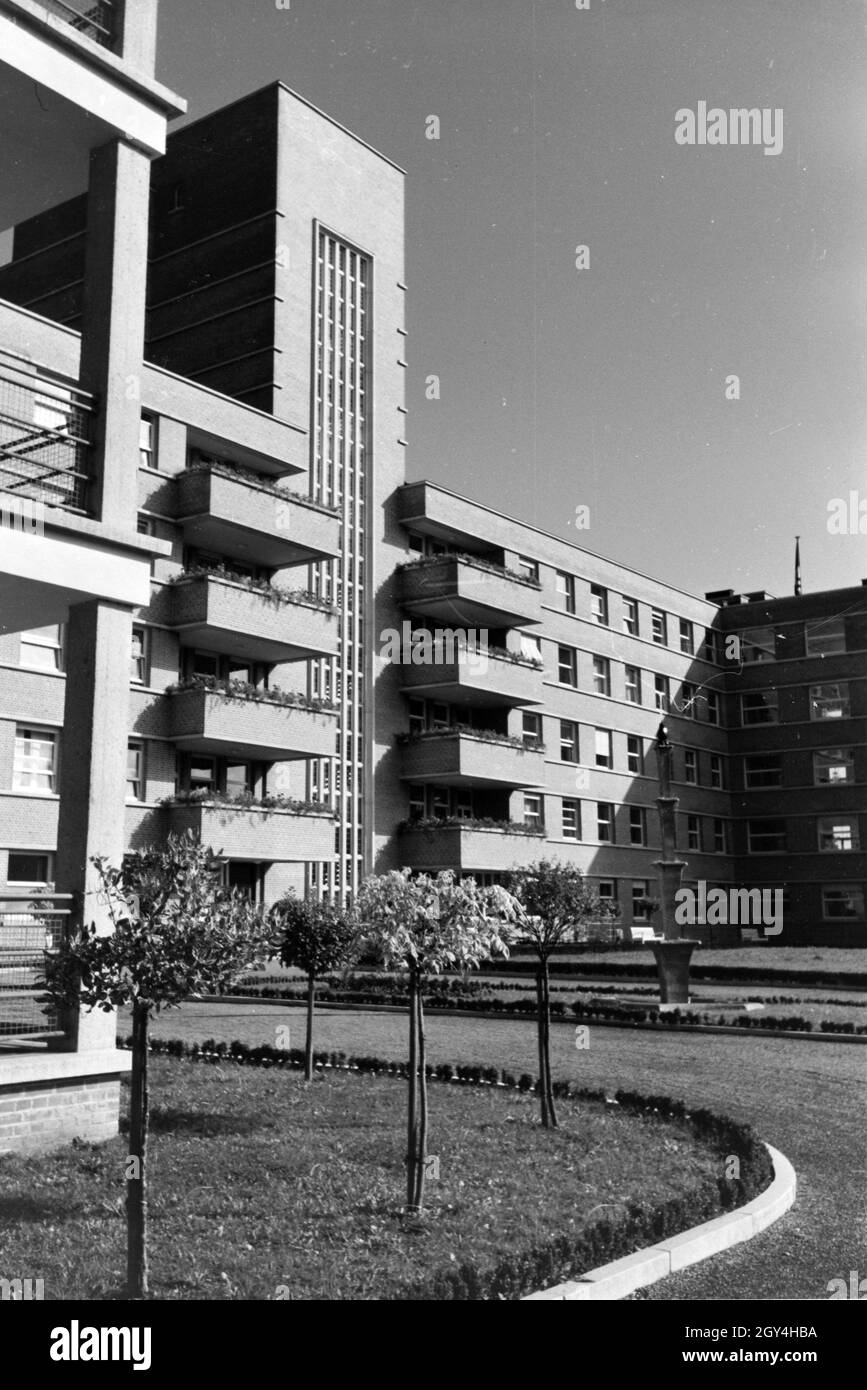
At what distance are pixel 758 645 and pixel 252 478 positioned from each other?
101 feet

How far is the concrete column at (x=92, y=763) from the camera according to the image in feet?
31.0

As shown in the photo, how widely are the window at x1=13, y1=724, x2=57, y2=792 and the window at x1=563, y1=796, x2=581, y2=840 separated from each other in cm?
2130

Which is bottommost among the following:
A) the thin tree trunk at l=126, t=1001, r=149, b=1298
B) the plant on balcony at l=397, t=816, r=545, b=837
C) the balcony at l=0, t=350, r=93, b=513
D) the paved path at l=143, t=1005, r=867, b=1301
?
the paved path at l=143, t=1005, r=867, b=1301

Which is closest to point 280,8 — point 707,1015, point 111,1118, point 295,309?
point 111,1118

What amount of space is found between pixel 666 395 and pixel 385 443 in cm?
2105

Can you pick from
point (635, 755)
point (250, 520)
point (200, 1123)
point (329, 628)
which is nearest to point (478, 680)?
point (329, 628)

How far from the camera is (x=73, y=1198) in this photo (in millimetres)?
7820

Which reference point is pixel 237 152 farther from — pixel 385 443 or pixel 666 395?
pixel 666 395

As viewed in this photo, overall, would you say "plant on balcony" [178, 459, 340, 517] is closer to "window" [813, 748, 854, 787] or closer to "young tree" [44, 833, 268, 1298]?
"young tree" [44, 833, 268, 1298]

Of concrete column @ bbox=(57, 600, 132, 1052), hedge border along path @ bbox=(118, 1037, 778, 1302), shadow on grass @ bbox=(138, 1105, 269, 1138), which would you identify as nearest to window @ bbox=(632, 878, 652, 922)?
hedge border along path @ bbox=(118, 1037, 778, 1302)

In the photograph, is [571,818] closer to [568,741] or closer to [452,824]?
[568,741]

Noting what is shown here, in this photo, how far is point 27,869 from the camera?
24.7 m

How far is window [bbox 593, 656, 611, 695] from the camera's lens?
45.8 m

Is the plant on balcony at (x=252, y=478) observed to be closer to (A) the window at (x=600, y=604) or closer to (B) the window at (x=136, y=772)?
(B) the window at (x=136, y=772)
